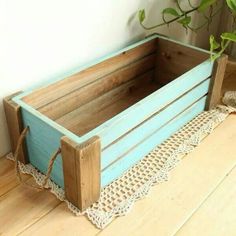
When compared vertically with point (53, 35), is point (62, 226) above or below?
below

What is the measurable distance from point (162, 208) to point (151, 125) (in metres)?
0.19

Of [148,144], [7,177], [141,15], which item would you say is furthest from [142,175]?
[141,15]

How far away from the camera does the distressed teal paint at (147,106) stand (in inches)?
26.1

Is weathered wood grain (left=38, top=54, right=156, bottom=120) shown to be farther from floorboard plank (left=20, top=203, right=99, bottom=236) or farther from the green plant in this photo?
floorboard plank (left=20, top=203, right=99, bottom=236)

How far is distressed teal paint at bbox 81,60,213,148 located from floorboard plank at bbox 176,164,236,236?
22cm

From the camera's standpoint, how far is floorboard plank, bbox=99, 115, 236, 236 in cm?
67

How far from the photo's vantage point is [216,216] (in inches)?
27.2

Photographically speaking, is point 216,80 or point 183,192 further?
point 216,80

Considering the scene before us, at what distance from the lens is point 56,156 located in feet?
2.20

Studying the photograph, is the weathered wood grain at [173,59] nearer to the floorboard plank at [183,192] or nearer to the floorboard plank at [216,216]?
the floorboard plank at [183,192]

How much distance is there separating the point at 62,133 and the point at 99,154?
77 mm

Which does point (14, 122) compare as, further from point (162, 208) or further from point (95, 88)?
point (162, 208)

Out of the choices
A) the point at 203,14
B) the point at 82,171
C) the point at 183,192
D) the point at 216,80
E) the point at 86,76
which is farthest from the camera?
the point at 203,14

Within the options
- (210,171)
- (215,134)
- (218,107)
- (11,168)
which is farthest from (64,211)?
(218,107)
